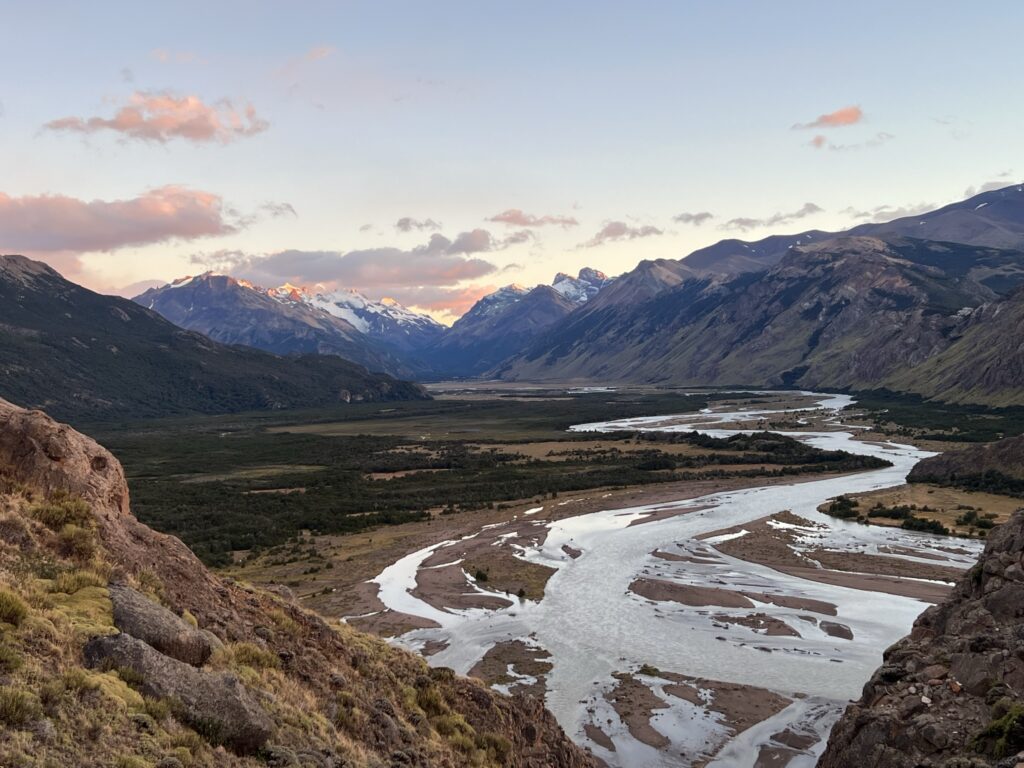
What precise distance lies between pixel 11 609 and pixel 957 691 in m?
21.4

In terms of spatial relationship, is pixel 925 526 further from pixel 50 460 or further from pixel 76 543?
pixel 50 460

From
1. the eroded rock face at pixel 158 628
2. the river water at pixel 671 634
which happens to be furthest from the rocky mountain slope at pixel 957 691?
the eroded rock face at pixel 158 628

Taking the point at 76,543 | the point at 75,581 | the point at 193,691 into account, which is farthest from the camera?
the point at 76,543

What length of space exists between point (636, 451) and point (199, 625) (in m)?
109

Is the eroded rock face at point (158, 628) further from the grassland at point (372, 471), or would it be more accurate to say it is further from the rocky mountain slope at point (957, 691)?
the grassland at point (372, 471)

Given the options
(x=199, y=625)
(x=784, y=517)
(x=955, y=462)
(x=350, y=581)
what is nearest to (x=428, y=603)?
(x=350, y=581)

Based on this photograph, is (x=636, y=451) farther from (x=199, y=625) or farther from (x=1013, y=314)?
(x=1013, y=314)

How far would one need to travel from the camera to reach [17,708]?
398 inches

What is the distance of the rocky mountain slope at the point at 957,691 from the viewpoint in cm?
1697

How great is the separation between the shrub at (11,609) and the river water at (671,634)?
19970 mm

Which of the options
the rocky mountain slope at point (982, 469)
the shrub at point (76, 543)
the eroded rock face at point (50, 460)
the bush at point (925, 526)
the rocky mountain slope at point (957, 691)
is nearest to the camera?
the shrub at point (76, 543)

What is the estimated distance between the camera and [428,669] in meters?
22.1

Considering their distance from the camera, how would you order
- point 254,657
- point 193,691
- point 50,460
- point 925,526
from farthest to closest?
point 925,526 < point 50,460 < point 254,657 < point 193,691

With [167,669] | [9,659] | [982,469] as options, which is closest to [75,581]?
[167,669]
